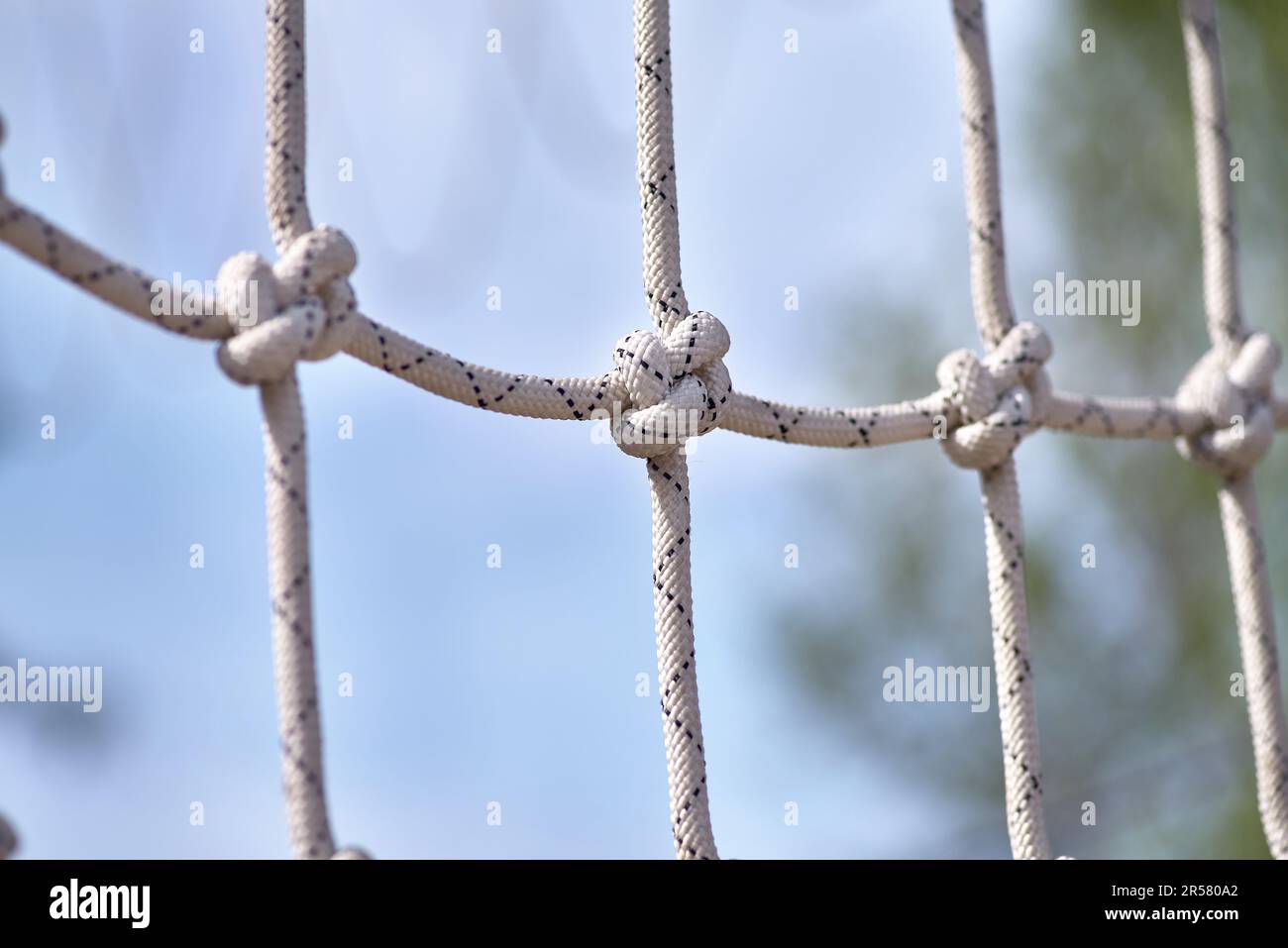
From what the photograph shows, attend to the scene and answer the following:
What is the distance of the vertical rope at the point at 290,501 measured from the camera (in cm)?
58

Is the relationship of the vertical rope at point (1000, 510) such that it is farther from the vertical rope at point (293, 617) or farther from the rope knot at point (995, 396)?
the vertical rope at point (293, 617)

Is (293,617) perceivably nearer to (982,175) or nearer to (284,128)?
(284,128)

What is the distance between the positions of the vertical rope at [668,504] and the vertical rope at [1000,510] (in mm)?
193

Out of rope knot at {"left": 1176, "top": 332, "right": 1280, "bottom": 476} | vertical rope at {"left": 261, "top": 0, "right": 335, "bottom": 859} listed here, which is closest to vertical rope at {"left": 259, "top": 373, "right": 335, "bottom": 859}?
vertical rope at {"left": 261, "top": 0, "right": 335, "bottom": 859}

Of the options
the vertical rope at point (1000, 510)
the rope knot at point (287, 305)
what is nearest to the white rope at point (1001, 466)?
the vertical rope at point (1000, 510)

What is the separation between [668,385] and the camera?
69cm

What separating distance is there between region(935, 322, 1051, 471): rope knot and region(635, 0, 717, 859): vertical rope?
177 millimetres

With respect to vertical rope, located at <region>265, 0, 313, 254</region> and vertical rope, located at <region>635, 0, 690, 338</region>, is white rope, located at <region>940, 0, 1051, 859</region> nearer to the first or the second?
Answer: vertical rope, located at <region>635, 0, 690, 338</region>

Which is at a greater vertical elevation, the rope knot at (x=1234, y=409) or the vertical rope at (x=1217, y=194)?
the vertical rope at (x=1217, y=194)

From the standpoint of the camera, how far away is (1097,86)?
263 centimetres

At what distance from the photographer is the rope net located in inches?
23.5
